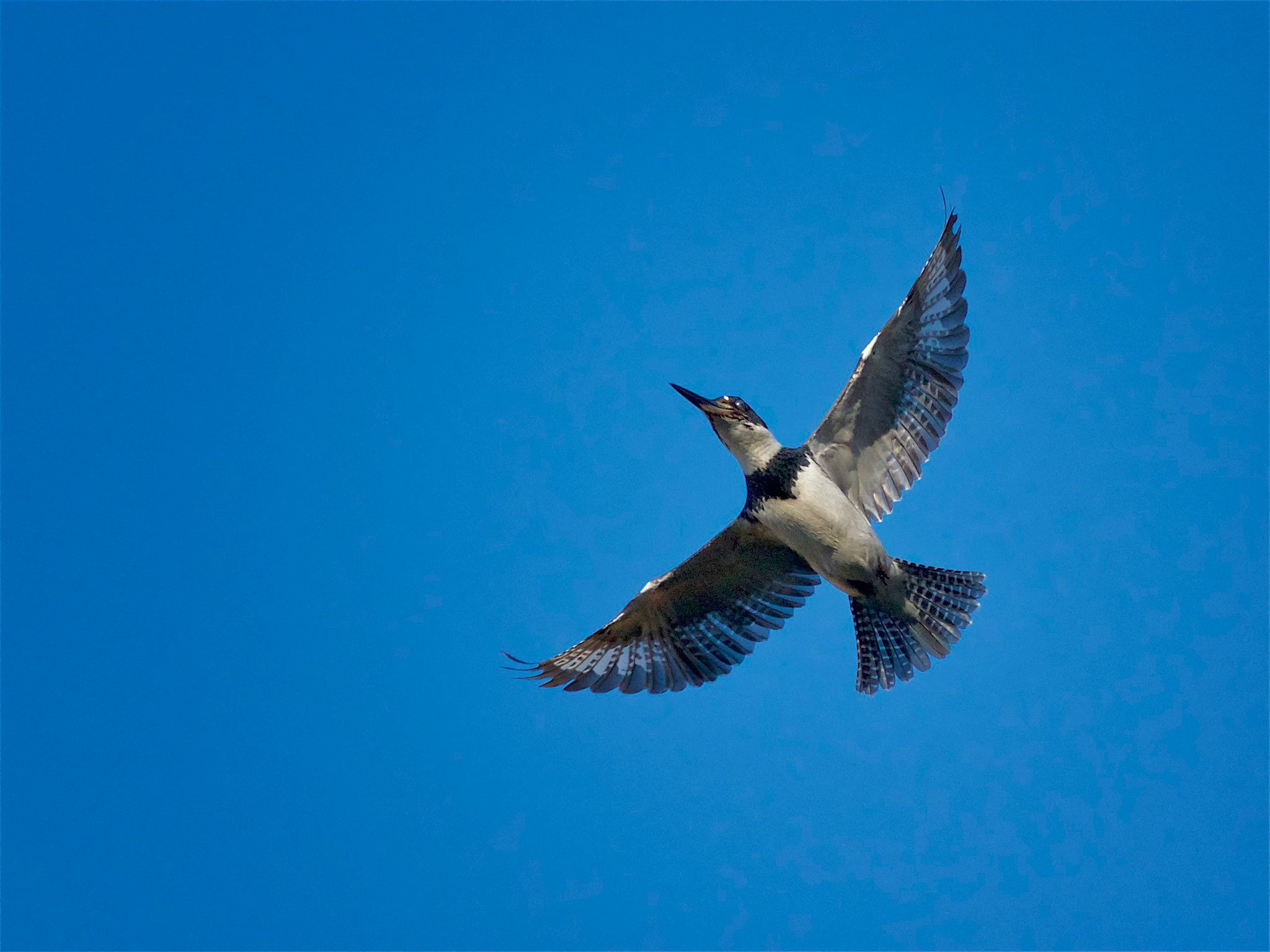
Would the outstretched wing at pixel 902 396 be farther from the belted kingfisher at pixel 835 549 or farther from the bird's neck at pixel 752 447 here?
the bird's neck at pixel 752 447

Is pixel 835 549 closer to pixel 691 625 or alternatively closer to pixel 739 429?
pixel 739 429

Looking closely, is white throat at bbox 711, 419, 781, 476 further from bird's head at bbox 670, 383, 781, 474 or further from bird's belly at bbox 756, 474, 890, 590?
bird's belly at bbox 756, 474, 890, 590

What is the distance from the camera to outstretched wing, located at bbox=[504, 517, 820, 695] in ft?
34.7

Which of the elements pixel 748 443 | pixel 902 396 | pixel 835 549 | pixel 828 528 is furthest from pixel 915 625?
pixel 748 443

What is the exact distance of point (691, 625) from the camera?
10.9 m

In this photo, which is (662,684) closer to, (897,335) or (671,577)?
(671,577)

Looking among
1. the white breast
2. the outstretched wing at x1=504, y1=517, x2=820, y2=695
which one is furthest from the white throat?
the outstretched wing at x1=504, y1=517, x2=820, y2=695

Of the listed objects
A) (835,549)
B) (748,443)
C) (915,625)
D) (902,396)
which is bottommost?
(915,625)

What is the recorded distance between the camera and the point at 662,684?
1075cm

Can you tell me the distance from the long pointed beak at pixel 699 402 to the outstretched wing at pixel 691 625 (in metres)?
1.37

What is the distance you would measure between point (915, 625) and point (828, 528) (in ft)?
4.58

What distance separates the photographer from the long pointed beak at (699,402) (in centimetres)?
1004

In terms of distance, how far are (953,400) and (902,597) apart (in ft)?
5.89

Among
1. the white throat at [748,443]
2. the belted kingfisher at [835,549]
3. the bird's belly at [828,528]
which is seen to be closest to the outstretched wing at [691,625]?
the belted kingfisher at [835,549]
